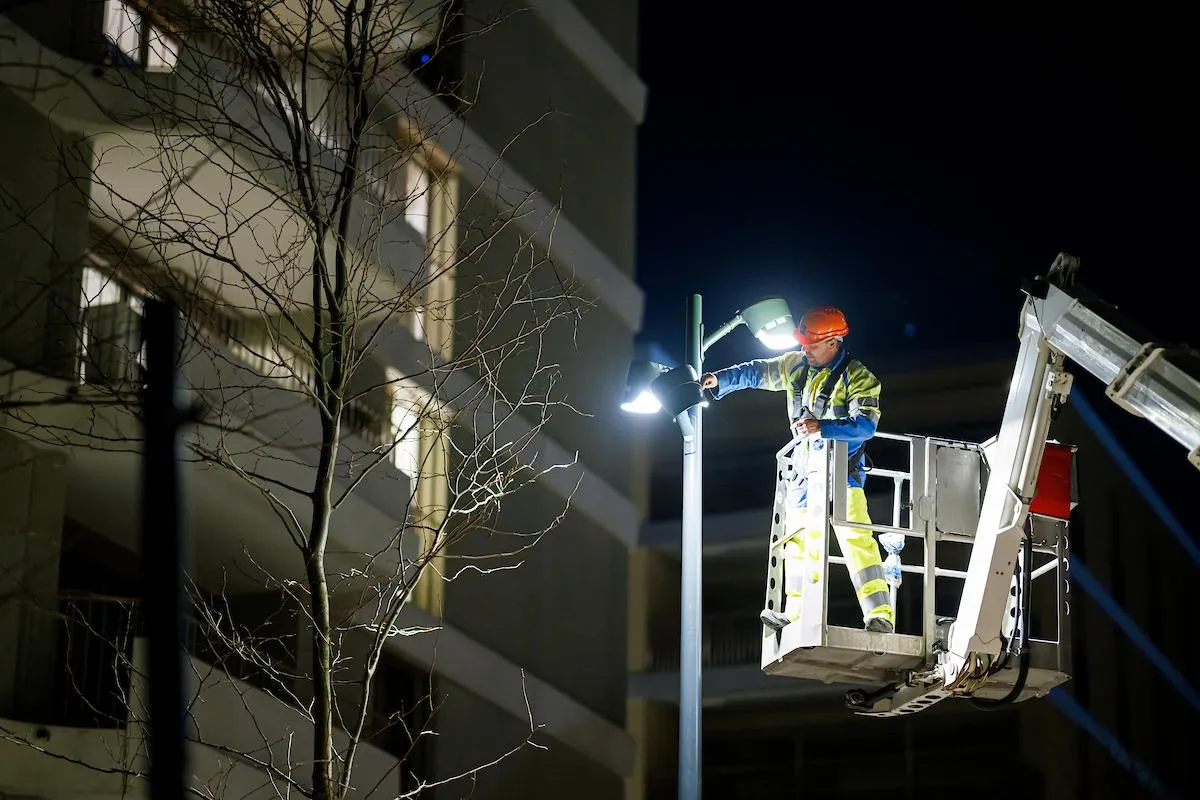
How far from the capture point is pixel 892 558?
11852 millimetres

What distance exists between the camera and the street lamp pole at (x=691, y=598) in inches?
404

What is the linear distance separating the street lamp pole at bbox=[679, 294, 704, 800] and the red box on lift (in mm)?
2252

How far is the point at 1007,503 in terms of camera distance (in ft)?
35.0

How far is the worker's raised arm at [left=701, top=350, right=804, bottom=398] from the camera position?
12117 mm

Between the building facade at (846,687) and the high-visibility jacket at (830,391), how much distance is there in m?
20.6

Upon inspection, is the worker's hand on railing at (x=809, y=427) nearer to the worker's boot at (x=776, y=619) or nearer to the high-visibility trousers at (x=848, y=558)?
the high-visibility trousers at (x=848, y=558)

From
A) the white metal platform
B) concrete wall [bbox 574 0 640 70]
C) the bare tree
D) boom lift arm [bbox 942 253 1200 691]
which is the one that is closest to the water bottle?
the white metal platform

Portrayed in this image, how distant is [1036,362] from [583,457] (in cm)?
1901

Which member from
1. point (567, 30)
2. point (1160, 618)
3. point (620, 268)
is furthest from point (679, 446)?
point (1160, 618)

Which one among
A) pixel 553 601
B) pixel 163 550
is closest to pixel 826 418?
pixel 163 550

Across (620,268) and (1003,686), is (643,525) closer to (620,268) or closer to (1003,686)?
(620,268)

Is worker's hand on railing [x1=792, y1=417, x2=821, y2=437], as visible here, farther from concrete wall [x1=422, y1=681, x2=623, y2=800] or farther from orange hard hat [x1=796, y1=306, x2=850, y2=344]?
concrete wall [x1=422, y1=681, x2=623, y2=800]

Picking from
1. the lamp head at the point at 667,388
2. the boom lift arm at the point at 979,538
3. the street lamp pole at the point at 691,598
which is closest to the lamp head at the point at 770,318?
the street lamp pole at the point at 691,598

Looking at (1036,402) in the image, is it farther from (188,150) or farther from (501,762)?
(501,762)
